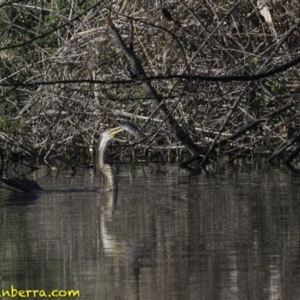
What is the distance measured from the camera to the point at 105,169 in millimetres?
12781

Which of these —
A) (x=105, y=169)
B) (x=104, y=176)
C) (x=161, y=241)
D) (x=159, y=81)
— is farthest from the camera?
(x=159, y=81)

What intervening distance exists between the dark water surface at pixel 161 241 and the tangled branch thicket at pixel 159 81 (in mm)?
2252

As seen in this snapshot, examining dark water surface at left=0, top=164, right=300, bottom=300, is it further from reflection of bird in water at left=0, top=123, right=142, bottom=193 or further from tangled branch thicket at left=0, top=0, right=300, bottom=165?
tangled branch thicket at left=0, top=0, right=300, bottom=165

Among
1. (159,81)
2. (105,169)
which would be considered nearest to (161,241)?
(105,169)

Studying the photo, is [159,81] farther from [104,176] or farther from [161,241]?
[161,241]

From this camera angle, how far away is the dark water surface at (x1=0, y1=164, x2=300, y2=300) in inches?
273

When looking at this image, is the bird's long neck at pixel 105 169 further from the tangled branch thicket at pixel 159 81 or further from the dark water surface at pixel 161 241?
the tangled branch thicket at pixel 159 81

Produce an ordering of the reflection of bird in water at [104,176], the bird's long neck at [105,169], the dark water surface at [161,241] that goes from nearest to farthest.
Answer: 1. the dark water surface at [161,241]
2. the reflection of bird in water at [104,176]
3. the bird's long neck at [105,169]

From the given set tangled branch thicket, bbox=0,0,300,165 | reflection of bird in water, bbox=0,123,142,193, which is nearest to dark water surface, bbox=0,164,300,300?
reflection of bird in water, bbox=0,123,142,193

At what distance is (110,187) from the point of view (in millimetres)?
12070

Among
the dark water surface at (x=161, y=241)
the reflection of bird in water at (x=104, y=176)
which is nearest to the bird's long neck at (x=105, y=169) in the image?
the reflection of bird in water at (x=104, y=176)

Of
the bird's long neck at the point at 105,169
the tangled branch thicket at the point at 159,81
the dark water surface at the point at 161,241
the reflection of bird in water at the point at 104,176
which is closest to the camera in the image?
the dark water surface at the point at 161,241

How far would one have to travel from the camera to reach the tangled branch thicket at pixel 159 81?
14.7m

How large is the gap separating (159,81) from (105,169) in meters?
2.94
